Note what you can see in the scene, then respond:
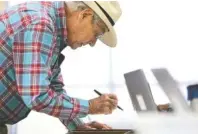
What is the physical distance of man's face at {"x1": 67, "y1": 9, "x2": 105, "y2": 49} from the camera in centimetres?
121

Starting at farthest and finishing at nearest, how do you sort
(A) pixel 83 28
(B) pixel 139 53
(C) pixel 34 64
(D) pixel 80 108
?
(B) pixel 139 53 → (A) pixel 83 28 → (D) pixel 80 108 → (C) pixel 34 64

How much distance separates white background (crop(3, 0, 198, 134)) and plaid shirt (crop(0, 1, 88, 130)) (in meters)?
1.14

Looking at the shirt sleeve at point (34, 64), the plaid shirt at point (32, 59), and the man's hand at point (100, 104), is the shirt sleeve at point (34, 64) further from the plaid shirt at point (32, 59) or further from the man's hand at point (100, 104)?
the man's hand at point (100, 104)

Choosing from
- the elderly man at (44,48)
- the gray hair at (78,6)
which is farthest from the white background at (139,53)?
the gray hair at (78,6)

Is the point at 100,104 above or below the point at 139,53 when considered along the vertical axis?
below

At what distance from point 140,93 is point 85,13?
0.35m

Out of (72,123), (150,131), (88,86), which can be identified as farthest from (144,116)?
(88,86)

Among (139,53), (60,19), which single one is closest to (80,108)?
(60,19)

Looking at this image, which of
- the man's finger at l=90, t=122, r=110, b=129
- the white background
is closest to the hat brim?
the man's finger at l=90, t=122, r=110, b=129

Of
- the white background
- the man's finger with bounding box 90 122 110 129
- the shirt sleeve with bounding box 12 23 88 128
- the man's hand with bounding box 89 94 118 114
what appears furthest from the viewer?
the white background

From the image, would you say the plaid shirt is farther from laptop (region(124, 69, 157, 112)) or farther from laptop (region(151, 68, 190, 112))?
laptop (region(151, 68, 190, 112))

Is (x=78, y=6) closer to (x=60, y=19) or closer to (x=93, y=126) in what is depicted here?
(x=60, y=19)

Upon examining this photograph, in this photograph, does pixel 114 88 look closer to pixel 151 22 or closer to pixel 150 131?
pixel 151 22

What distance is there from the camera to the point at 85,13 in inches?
47.3
